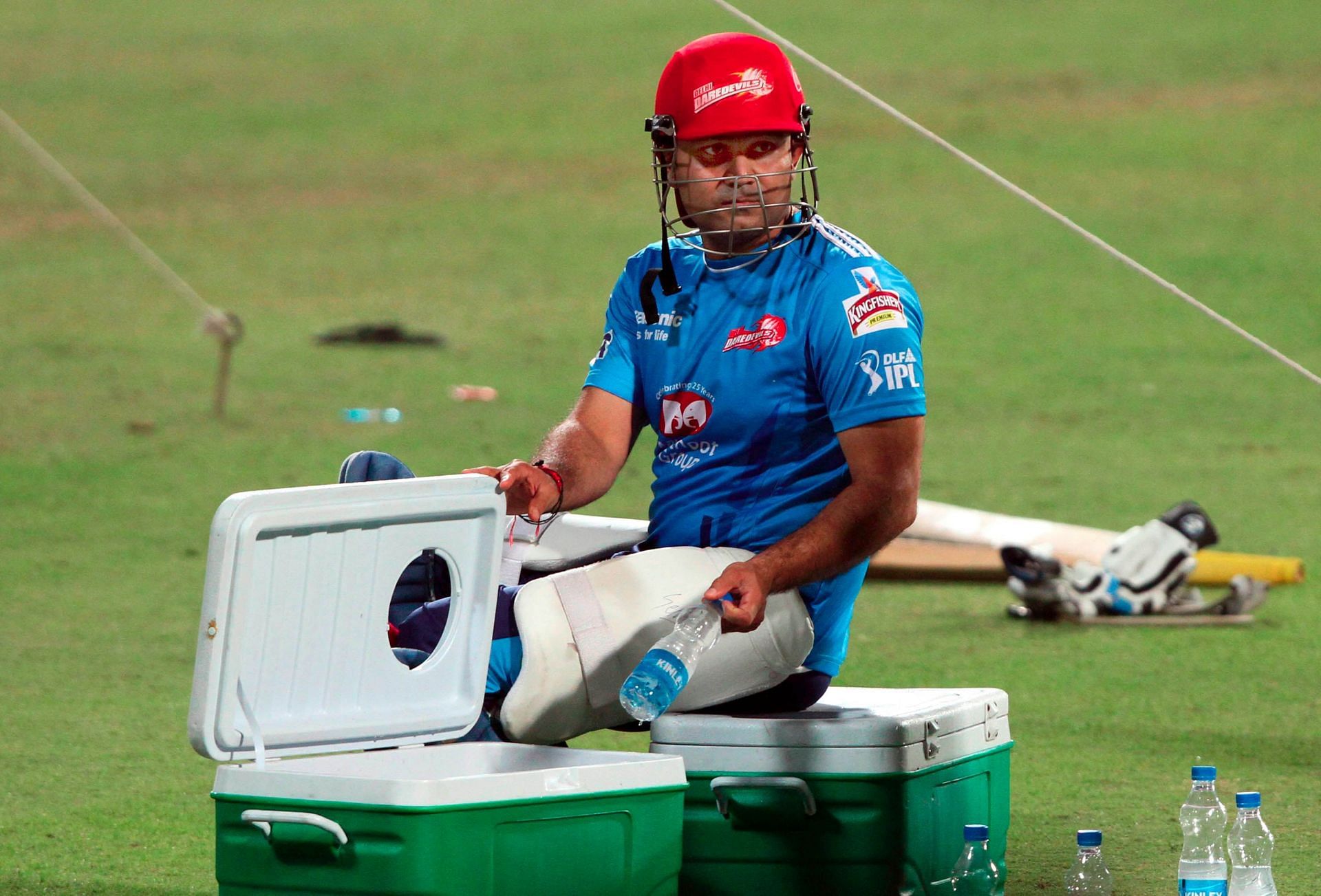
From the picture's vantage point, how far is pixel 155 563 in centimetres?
622

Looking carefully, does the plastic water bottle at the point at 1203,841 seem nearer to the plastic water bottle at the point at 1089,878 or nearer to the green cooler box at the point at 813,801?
the plastic water bottle at the point at 1089,878

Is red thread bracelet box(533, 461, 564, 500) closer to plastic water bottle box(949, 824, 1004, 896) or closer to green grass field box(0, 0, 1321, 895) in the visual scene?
plastic water bottle box(949, 824, 1004, 896)

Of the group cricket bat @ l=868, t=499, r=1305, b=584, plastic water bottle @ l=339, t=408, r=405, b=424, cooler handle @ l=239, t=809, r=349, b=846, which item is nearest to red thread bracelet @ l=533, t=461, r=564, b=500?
cooler handle @ l=239, t=809, r=349, b=846

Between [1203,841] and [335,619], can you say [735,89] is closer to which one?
[335,619]

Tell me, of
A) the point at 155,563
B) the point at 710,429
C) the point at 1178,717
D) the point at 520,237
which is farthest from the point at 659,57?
the point at 710,429

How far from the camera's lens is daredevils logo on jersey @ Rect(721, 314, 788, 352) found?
310 centimetres

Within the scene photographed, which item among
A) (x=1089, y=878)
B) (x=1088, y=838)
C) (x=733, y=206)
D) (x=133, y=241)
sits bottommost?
(x=1089, y=878)

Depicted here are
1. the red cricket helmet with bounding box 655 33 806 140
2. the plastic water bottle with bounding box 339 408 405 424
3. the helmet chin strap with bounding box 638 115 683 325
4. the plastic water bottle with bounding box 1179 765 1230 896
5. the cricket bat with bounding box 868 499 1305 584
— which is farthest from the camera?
the plastic water bottle with bounding box 339 408 405 424

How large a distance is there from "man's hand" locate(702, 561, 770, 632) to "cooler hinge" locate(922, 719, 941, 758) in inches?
14.6

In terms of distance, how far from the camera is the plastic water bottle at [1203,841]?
9.53 feet

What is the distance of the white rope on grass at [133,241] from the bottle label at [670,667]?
5.24 m

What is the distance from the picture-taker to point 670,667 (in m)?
2.74

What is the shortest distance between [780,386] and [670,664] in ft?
1.81

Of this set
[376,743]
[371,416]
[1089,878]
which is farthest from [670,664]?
[371,416]
